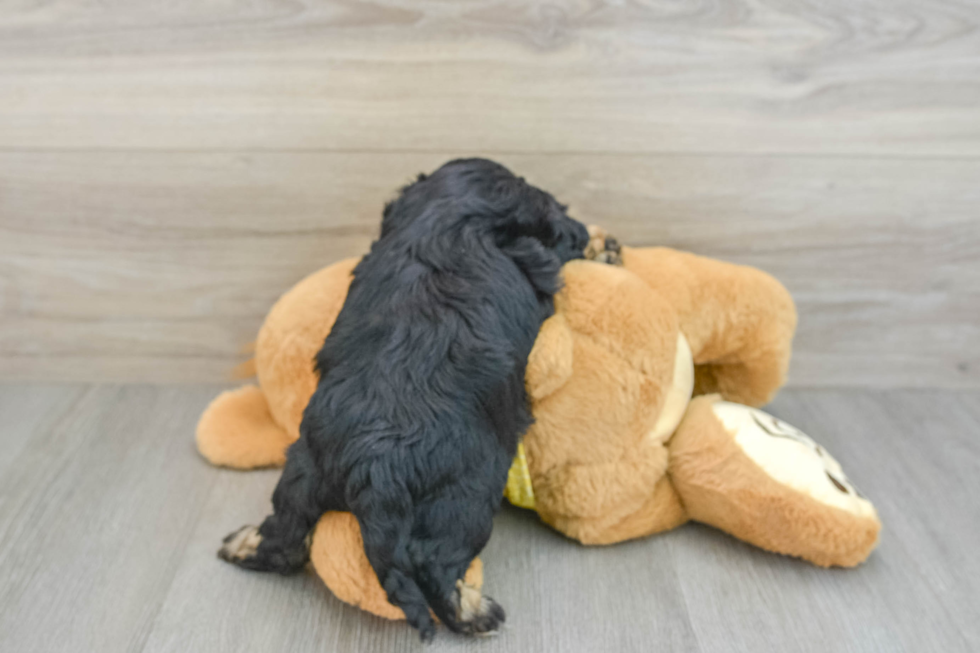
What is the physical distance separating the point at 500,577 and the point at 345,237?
1.68 feet

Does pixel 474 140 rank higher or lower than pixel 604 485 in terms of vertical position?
higher

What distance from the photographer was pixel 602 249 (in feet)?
2.90

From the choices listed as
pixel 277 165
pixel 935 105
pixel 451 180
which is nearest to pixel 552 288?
pixel 451 180

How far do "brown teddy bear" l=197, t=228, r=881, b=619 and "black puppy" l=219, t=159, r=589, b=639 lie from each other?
0.14 ft

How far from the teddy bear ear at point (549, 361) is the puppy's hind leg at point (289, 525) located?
22 centimetres

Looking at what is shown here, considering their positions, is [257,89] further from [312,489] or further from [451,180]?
[312,489]

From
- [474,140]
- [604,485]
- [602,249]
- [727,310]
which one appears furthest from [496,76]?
[604,485]

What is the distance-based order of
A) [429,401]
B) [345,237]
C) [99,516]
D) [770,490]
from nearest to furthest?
[429,401]
[770,490]
[99,516]
[345,237]

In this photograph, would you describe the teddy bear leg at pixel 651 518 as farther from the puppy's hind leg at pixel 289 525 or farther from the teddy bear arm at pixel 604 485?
the puppy's hind leg at pixel 289 525

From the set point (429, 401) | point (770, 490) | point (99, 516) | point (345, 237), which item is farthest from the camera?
point (345, 237)

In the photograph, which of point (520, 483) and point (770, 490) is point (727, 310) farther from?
point (520, 483)

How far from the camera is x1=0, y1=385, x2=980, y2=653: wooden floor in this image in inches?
28.2

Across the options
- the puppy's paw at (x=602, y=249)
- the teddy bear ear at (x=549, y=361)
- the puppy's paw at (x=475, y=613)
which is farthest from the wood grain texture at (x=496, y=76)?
the puppy's paw at (x=475, y=613)

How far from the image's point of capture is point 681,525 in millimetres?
866
